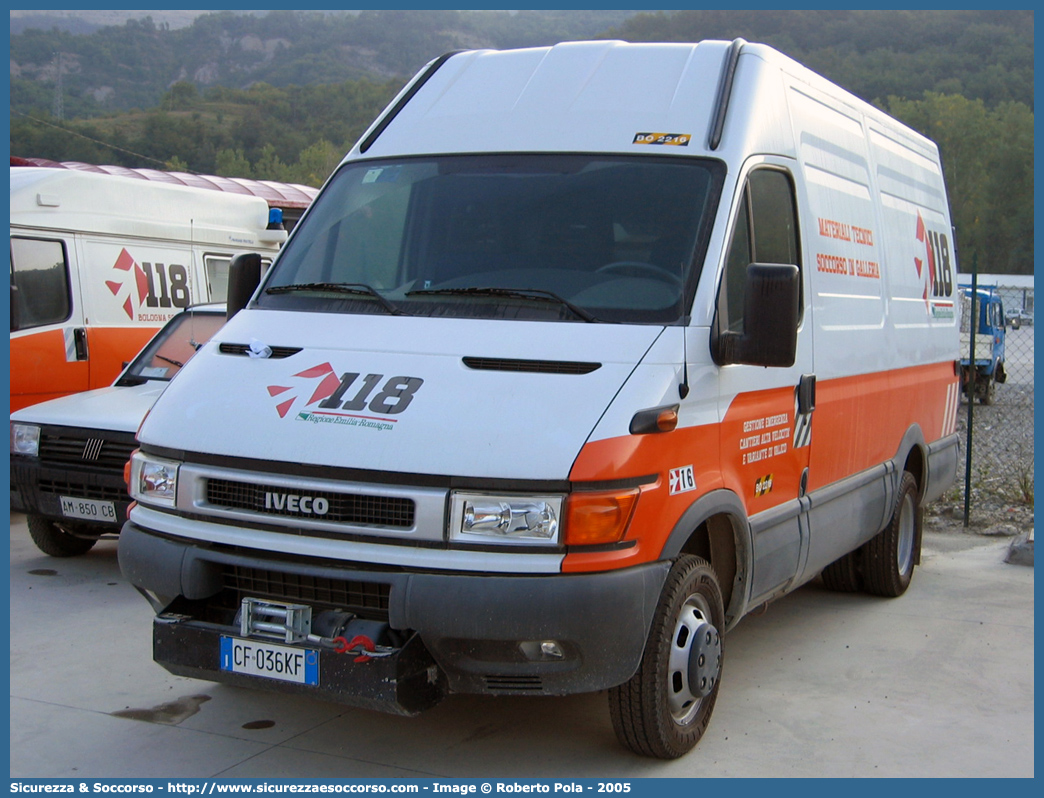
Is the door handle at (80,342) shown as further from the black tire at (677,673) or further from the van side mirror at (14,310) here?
the black tire at (677,673)

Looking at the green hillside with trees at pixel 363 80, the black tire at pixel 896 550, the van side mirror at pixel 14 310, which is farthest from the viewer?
the green hillside with trees at pixel 363 80

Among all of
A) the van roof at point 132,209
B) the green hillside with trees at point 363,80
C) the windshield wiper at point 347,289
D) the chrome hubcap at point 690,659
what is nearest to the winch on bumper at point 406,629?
the chrome hubcap at point 690,659

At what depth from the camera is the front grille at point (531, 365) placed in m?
4.04

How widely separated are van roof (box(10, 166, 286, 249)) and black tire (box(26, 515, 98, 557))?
301 centimetres

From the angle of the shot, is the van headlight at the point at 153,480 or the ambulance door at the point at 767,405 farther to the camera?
the ambulance door at the point at 767,405

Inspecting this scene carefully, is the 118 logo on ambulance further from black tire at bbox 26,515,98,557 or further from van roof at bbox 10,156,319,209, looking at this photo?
van roof at bbox 10,156,319,209

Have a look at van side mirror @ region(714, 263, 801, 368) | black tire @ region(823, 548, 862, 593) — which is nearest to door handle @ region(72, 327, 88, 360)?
black tire @ region(823, 548, 862, 593)

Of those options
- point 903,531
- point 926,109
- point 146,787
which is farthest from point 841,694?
point 926,109

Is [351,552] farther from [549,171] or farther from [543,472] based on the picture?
→ [549,171]

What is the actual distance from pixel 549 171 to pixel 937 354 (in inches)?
157

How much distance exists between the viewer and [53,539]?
307 inches

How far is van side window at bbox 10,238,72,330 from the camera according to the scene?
9516mm

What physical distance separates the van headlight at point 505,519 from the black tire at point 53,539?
493cm

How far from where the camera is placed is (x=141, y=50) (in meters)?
85.3
